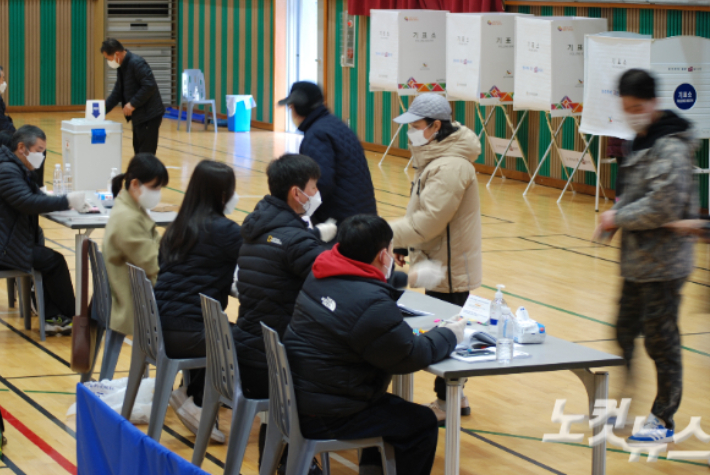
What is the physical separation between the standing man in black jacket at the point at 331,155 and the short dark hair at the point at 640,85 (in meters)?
1.32

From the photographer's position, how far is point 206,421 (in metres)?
3.83

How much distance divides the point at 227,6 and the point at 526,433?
15170 mm

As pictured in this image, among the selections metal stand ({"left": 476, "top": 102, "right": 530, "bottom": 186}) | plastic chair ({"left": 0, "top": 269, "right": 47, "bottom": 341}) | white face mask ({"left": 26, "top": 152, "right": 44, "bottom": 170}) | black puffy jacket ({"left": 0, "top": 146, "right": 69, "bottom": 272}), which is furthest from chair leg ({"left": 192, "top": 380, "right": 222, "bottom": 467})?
metal stand ({"left": 476, "top": 102, "right": 530, "bottom": 186})

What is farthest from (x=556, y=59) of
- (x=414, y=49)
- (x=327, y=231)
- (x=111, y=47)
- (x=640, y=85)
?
(x=640, y=85)

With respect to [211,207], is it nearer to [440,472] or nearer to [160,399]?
[160,399]

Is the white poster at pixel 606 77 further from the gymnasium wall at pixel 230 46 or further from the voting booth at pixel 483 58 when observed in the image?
the gymnasium wall at pixel 230 46

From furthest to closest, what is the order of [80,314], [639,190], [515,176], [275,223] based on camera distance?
[515,176] < [80,314] < [639,190] < [275,223]

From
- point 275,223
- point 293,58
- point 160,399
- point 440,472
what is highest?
point 293,58

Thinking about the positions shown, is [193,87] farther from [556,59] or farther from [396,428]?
[396,428]

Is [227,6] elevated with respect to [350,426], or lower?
elevated

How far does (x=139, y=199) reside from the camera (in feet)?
15.1

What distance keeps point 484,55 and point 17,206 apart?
22.9 ft

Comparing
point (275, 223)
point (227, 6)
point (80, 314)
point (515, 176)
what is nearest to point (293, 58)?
point (227, 6)

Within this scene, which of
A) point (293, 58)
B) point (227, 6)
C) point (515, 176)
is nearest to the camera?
point (515, 176)
